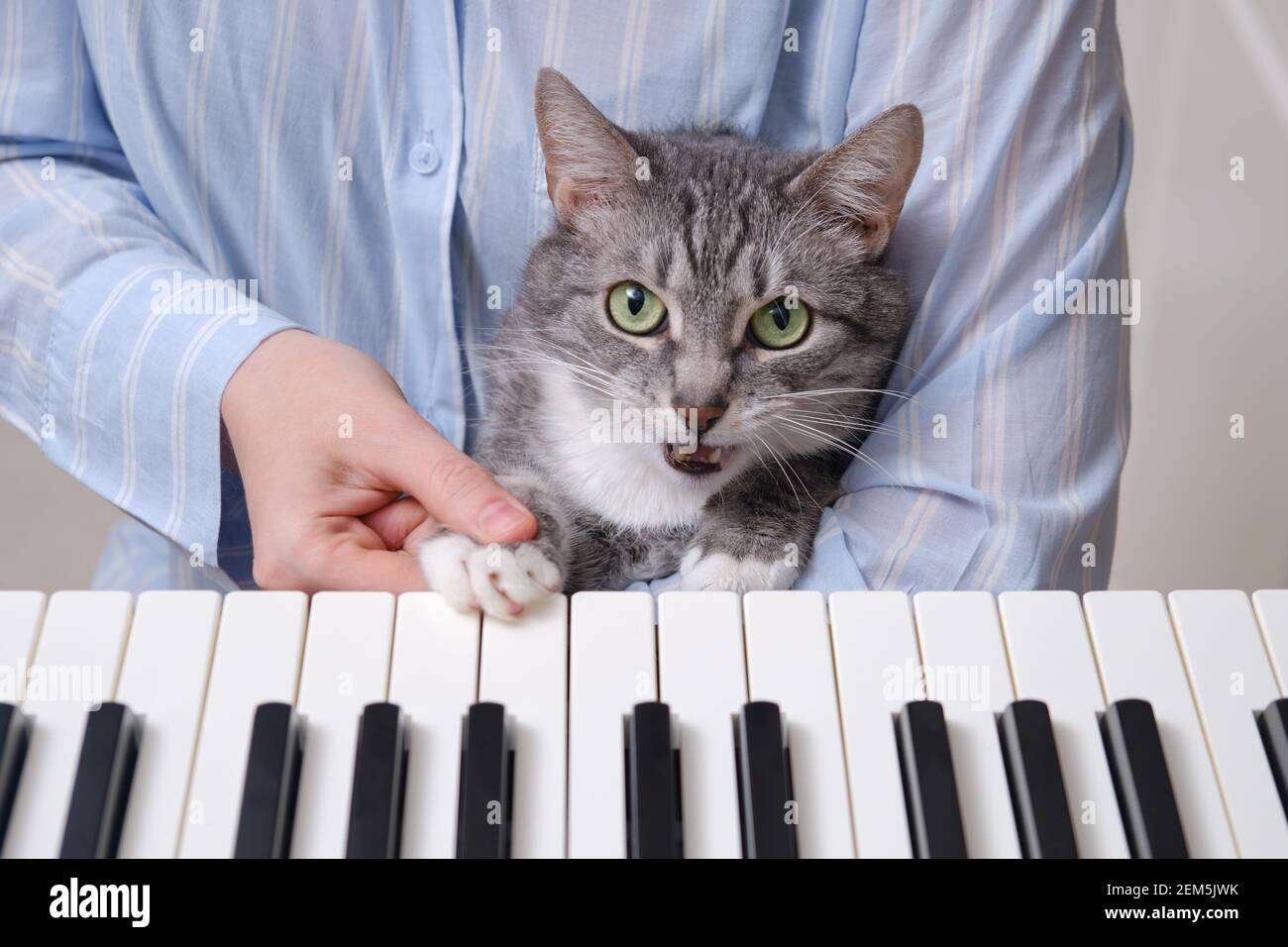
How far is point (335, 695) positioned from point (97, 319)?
638 mm

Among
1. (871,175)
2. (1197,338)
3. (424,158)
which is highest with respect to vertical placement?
(1197,338)

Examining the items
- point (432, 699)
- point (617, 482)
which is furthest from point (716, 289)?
point (432, 699)

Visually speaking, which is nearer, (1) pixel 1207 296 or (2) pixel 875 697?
(2) pixel 875 697

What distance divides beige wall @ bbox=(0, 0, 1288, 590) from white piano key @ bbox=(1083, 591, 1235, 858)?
1.31 metres

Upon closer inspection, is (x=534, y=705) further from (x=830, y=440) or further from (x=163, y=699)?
(x=830, y=440)

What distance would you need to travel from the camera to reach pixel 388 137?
139 cm

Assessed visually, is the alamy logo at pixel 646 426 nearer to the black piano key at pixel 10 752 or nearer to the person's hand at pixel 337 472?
the person's hand at pixel 337 472

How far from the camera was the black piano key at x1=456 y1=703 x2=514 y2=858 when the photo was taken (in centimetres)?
78

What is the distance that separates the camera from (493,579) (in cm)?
91

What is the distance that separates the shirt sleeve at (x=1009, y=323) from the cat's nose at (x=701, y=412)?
19cm

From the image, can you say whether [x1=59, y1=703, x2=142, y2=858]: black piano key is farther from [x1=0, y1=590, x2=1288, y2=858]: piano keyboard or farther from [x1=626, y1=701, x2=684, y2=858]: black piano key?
[x1=626, y1=701, x2=684, y2=858]: black piano key

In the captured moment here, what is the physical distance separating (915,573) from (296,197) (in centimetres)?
94

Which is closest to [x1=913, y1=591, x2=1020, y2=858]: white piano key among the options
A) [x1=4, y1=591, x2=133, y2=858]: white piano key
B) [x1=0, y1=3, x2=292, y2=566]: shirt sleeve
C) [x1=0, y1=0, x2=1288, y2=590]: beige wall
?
[x1=4, y1=591, x2=133, y2=858]: white piano key
